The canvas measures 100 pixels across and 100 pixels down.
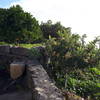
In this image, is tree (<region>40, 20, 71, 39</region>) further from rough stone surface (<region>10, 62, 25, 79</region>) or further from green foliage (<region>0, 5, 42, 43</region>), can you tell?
rough stone surface (<region>10, 62, 25, 79</region>)

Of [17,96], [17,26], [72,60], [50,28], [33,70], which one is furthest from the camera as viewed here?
[50,28]

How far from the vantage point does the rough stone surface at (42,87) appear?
4.11m

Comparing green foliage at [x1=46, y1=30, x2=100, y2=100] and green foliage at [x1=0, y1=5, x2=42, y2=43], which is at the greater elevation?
green foliage at [x1=0, y1=5, x2=42, y2=43]

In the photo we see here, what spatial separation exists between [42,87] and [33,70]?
1445 mm

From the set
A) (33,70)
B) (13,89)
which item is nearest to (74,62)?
(33,70)

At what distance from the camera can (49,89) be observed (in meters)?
4.53

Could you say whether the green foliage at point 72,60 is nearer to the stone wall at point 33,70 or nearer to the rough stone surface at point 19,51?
the stone wall at point 33,70

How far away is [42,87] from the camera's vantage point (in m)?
4.63

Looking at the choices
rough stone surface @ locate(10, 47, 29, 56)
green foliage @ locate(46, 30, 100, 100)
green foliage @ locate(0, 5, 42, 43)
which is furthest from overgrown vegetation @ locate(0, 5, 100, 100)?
green foliage @ locate(0, 5, 42, 43)

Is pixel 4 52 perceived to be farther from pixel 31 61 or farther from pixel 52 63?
pixel 52 63

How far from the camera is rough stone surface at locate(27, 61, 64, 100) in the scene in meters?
4.11

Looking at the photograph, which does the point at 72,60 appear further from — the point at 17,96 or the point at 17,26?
the point at 17,26

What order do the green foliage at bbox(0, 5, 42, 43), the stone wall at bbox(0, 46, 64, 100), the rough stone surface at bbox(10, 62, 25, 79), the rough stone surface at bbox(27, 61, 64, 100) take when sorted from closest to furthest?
1. the rough stone surface at bbox(27, 61, 64, 100)
2. the stone wall at bbox(0, 46, 64, 100)
3. the rough stone surface at bbox(10, 62, 25, 79)
4. the green foliage at bbox(0, 5, 42, 43)

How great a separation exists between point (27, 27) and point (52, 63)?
637 cm
